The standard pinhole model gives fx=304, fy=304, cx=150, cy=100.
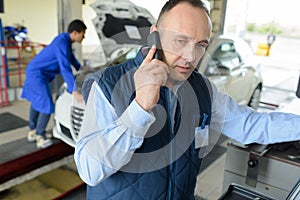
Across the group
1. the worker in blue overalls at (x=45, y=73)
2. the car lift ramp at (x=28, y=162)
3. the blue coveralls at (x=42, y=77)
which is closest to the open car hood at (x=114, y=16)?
the worker in blue overalls at (x=45, y=73)

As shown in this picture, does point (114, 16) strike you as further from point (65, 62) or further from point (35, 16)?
point (35, 16)

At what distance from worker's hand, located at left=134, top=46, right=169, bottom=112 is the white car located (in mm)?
1149

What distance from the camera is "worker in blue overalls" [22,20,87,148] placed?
278cm

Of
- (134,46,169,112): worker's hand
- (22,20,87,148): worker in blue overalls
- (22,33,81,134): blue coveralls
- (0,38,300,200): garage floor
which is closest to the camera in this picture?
(134,46,169,112): worker's hand

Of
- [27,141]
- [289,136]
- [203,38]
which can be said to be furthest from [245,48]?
[203,38]

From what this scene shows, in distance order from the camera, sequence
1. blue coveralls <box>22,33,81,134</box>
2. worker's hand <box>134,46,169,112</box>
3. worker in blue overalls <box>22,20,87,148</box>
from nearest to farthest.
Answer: worker's hand <box>134,46,169,112</box>, worker in blue overalls <box>22,20,87,148</box>, blue coveralls <box>22,33,81,134</box>

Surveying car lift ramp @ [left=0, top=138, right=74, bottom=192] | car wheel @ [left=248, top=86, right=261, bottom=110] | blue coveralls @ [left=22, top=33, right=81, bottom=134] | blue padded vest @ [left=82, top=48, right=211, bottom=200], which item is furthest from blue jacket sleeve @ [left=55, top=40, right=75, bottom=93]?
car wheel @ [left=248, top=86, right=261, bottom=110]

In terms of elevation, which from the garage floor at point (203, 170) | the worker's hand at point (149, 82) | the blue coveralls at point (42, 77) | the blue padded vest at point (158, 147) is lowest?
the garage floor at point (203, 170)

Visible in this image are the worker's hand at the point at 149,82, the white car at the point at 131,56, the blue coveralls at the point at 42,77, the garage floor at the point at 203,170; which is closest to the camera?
the worker's hand at the point at 149,82

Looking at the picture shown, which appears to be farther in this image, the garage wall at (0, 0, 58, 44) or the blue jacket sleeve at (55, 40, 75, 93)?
the garage wall at (0, 0, 58, 44)

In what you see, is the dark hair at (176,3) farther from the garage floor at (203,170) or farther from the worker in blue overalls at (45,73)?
the worker in blue overalls at (45,73)

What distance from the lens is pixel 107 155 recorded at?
682mm

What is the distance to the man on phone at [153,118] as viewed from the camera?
2.21 feet

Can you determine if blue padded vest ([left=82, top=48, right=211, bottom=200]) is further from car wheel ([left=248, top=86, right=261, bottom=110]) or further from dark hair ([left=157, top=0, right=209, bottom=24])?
car wheel ([left=248, top=86, right=261, bottom=110])
